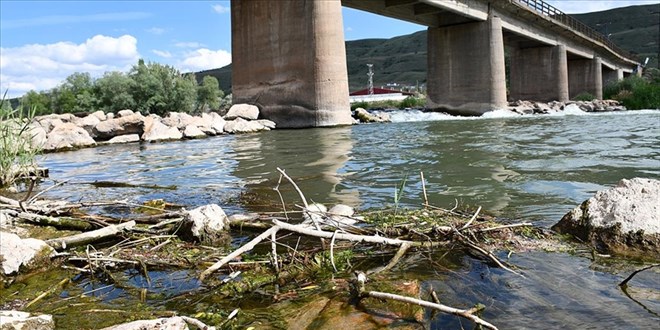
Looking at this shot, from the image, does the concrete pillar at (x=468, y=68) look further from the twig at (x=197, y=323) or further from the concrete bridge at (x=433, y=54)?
the twig at (x=197, y=323)

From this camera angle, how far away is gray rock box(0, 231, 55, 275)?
9.78 feet

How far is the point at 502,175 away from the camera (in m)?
6.87

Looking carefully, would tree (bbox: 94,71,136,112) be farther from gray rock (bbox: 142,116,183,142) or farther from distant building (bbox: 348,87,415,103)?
distant building (bbox: 348,87,415,103)

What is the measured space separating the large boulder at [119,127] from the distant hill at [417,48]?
8447 centimetres

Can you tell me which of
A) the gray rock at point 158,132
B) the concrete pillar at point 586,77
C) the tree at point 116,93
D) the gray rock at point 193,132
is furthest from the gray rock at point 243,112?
the concrete pillar at point 586,77

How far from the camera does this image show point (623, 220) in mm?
3293

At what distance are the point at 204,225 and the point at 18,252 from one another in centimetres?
114

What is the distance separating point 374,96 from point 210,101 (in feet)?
96.3

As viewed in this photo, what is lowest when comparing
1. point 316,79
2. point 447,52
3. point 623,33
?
point 316,79

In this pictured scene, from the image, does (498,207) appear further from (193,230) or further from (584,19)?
(584,19)

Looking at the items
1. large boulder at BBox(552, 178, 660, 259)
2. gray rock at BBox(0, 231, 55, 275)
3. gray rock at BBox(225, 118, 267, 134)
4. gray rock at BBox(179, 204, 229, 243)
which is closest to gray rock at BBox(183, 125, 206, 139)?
gray rock at BBox(225, 118, 267, 134)

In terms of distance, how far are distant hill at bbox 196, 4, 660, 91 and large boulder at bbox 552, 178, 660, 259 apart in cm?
9854

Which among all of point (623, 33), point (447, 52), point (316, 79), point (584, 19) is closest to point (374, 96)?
point (447, 52)

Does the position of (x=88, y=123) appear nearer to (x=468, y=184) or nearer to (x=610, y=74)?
(x=468, y=184)
